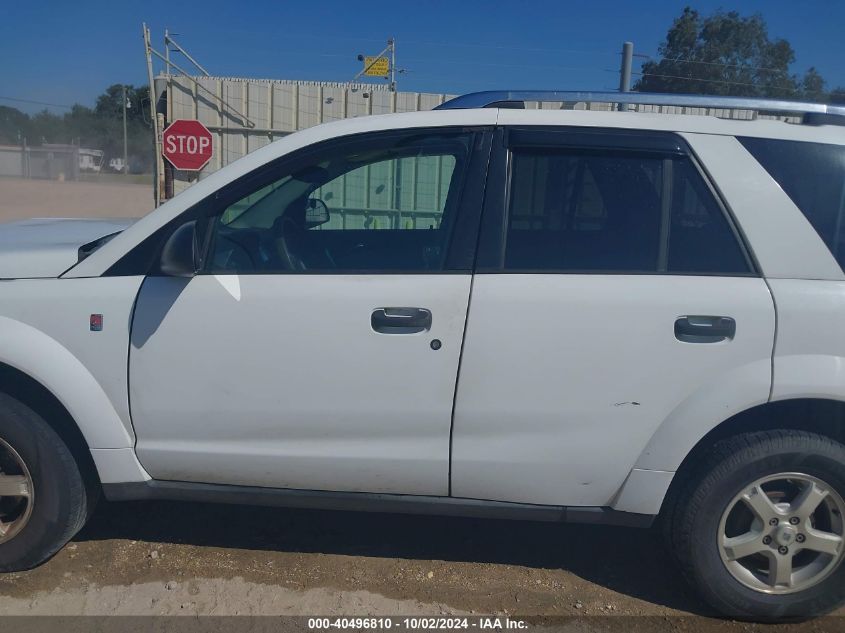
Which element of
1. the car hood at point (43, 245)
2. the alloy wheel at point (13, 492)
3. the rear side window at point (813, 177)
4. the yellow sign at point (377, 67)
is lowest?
the alloy wheel at point (13, 492)

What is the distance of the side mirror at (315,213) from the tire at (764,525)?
1887mm

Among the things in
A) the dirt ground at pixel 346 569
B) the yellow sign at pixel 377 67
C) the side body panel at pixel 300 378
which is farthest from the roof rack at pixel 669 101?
the yellow sign at pixel 377 67

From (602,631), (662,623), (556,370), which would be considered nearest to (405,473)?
(556,370)

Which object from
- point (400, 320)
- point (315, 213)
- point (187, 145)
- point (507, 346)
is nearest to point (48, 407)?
point (315, 213)

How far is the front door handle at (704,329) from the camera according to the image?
9.12ft

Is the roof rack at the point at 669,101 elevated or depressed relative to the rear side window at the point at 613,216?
elevated

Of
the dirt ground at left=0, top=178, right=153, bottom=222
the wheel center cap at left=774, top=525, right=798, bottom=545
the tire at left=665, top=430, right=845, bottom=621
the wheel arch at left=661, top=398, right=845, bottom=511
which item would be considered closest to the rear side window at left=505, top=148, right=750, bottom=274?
the wheel arch at left=661, top=398, right=845, bottom=511

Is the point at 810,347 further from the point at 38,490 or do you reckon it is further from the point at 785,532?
the point at 38,490

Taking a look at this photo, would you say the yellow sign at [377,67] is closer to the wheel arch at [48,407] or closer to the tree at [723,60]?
the tree at [723,60]

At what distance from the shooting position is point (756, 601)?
2986 millimetres

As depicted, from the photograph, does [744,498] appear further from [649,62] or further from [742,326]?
[649,62]

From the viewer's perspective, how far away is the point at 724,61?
2820 cm

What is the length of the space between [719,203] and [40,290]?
8.59 ft

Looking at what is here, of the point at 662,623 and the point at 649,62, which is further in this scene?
the point at 649,62
